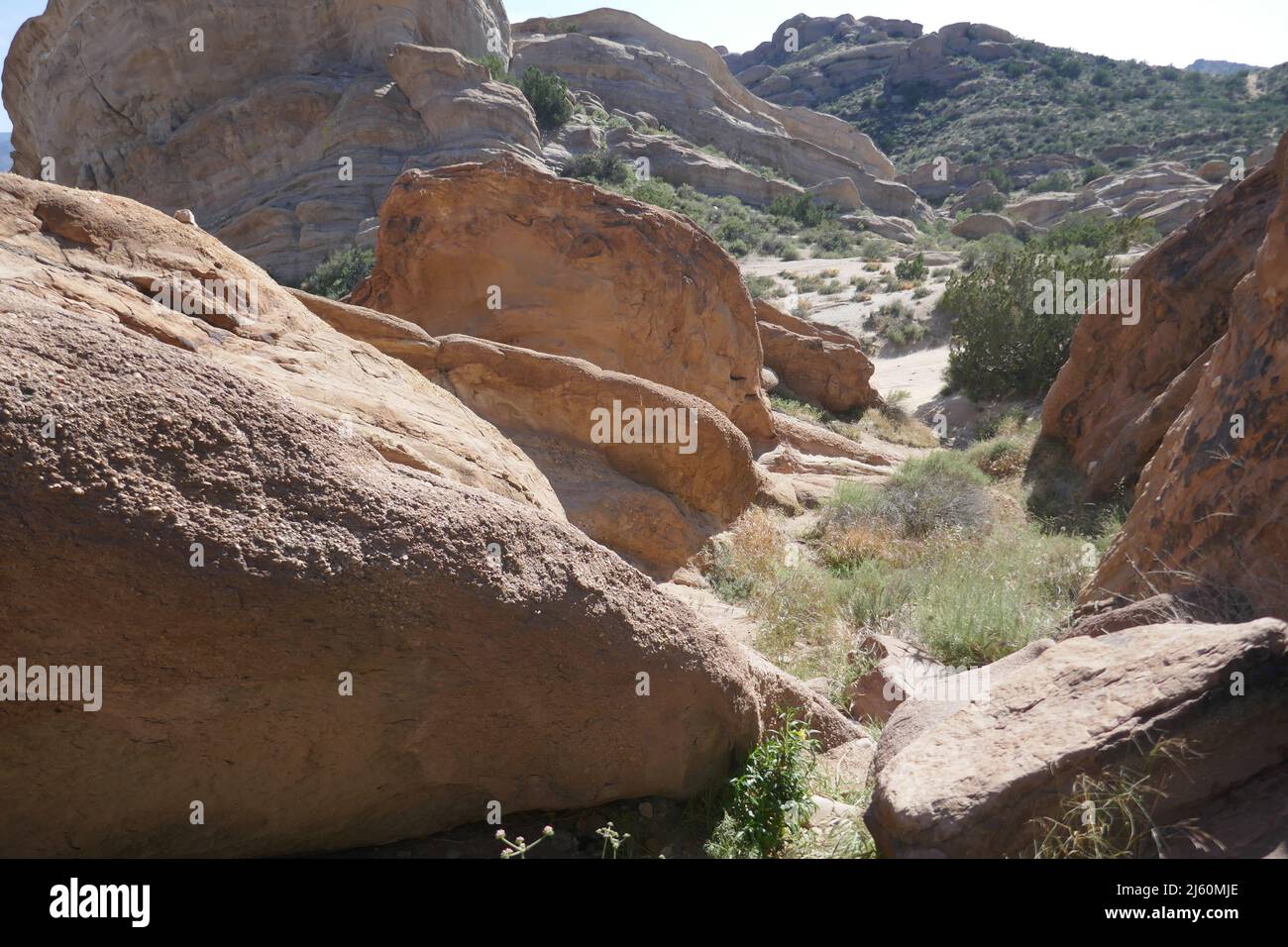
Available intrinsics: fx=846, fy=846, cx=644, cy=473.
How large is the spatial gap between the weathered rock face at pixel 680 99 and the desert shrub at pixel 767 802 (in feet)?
124

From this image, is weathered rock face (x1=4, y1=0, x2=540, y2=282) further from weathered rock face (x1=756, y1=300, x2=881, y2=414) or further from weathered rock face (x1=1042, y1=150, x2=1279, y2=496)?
weathered rock face (x1=1042, y1=150, x2=1279, y2=496)

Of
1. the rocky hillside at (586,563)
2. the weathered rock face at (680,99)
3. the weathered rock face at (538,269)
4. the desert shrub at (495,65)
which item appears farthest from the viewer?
the weathered rock face at (680,99)

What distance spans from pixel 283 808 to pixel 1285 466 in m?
3.72

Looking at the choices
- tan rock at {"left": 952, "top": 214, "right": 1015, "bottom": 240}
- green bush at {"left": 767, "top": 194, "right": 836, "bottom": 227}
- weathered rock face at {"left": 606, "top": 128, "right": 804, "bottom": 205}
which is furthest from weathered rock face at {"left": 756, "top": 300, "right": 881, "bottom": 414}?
tan rock at {"left": 952, "top": 214, "right": 1015, "bottom": 240}

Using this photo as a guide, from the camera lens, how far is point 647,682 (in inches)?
112

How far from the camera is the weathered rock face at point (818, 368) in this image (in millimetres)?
13945

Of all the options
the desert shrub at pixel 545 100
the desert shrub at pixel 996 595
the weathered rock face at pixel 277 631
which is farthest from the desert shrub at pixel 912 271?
the weathered rock face at pixel 277 631

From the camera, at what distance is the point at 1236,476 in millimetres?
3463

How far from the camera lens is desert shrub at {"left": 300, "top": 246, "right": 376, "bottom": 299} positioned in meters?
19.7

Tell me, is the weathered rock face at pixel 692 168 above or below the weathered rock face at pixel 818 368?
above

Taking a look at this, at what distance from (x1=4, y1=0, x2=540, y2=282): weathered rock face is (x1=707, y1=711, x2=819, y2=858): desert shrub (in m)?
23.0

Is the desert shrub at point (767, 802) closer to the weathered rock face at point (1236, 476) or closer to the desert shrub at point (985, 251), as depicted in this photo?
the weathered rock face at point (1236, 476)
